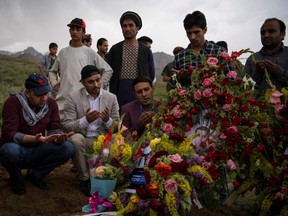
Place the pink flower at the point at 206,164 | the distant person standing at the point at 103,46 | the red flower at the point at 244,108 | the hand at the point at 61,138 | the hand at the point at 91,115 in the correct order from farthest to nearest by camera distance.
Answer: the distant person standing at the point at 103,46
the hand at the point at 91,115
the hand at the point at 61,138
the red flower at the point at 244,108
the pink flower at the point at 206,164

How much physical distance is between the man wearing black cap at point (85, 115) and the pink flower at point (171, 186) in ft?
7.02

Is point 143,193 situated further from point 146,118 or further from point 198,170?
point 146,118

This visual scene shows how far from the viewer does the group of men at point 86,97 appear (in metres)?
3.95

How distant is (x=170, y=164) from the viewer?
2.38m

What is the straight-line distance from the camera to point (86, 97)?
470 cm

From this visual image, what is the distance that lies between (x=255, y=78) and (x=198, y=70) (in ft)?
2.85

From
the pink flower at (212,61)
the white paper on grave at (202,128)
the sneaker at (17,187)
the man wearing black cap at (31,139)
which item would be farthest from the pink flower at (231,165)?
the sneaker at (17,187)

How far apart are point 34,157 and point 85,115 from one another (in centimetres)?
80

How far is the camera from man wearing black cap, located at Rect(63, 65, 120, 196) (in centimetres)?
438

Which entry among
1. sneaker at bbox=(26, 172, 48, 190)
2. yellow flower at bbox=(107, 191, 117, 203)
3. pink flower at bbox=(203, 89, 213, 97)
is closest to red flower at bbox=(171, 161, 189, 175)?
yellow flower at bbox=(107, 191, 117, 203)

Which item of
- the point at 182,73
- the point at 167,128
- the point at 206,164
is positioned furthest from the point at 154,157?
the point at 182,73

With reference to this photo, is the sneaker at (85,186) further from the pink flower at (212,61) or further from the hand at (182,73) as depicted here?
the pink flower at (212,61)

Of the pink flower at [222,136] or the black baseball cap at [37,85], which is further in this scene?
the black baseball cap at [37,85]

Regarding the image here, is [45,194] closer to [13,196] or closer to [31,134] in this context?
[13,196]
